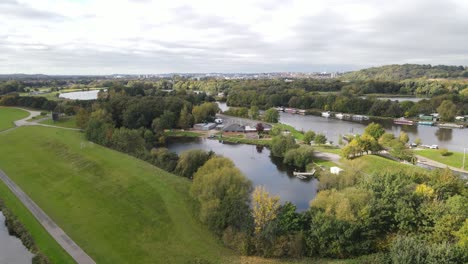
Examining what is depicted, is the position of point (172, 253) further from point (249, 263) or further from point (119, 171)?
point (119, 171)

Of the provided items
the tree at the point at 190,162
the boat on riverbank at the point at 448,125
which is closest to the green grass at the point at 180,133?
the tree at the point at 190,162

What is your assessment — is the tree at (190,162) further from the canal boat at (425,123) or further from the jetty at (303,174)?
the canal boat at (425,123)

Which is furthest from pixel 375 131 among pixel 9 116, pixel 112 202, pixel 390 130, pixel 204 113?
pixel 9 116

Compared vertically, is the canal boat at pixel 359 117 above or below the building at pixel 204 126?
above

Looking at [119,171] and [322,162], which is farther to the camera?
[322,162]

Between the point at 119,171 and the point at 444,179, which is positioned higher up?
the point at 444,179

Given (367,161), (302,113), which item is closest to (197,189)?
(367,161)

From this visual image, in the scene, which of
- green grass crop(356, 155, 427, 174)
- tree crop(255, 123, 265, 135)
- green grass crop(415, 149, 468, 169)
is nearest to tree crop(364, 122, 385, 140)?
green grass crop(415, 149, 468, 169)
